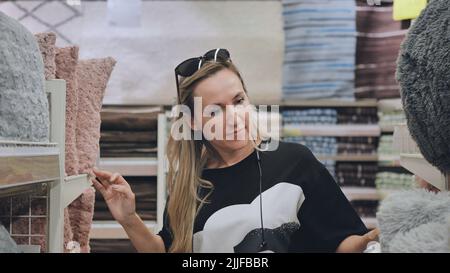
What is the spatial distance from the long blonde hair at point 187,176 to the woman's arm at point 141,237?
0.03m

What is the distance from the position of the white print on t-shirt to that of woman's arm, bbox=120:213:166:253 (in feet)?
Answer: 0.27

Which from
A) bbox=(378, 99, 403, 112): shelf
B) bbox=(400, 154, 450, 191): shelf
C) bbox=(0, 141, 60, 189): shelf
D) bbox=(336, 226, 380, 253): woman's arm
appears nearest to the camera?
bbox=(0, 141, 60, 189): shelf

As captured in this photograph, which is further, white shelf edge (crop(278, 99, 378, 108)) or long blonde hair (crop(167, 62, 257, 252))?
white shelf edge (crop(278, 99, 378, 108))

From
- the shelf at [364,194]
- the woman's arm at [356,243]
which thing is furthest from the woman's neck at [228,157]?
the shelf at [364,194]

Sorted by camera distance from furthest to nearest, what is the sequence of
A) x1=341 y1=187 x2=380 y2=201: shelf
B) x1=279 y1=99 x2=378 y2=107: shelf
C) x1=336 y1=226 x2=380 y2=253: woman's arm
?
x1=279 y1=99 x2=378 y2=107: shelf, x1=341 y1=187 x2=380 y2=201: shelf, x1=336 y1=226 x2=380 y2=253: woman's arm

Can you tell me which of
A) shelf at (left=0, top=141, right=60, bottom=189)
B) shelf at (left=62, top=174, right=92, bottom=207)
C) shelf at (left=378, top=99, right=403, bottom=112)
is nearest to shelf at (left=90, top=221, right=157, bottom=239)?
shelf at (left=62, top=174, right=92, bottom=207)

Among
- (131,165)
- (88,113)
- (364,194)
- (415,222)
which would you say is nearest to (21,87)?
(88,113)

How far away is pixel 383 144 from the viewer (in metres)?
1.91

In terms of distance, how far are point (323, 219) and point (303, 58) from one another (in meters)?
1.14

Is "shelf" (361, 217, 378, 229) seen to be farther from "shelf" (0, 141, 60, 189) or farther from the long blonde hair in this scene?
"shelf" (0, 141, 60, 189)

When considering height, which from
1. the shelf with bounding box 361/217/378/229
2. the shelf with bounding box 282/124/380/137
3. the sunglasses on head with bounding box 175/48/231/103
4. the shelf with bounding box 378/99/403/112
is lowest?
the shelf with bounding box 361/217/378/229

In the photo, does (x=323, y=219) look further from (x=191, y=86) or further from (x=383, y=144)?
(x=383, y=144)

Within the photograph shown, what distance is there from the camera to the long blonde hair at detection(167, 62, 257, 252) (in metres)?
1.08
